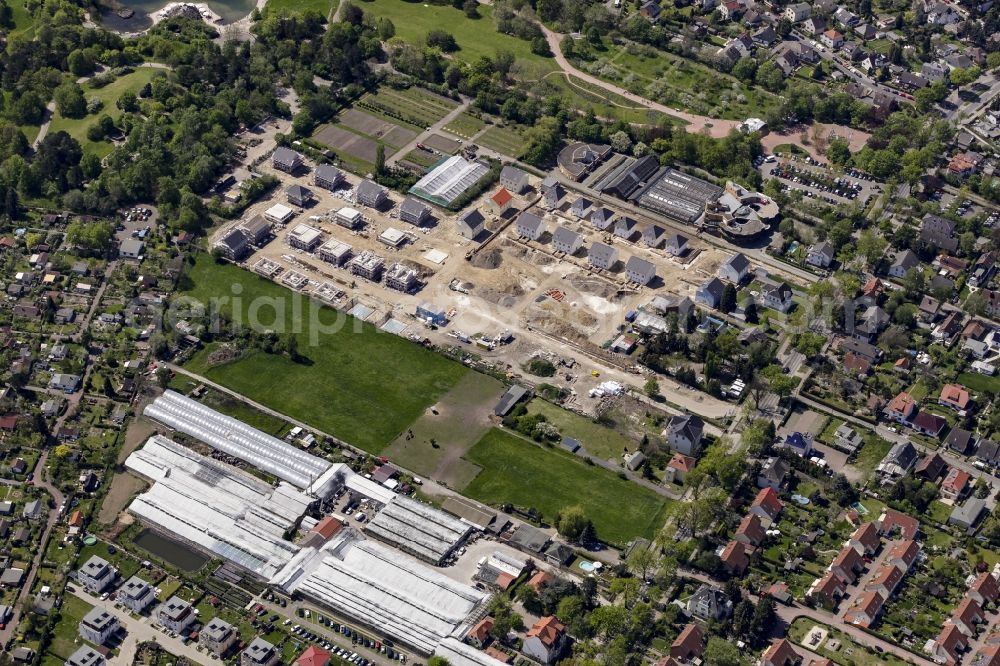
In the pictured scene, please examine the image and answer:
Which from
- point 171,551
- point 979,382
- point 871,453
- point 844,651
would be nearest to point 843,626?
point 844,651

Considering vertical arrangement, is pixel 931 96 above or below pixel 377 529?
above

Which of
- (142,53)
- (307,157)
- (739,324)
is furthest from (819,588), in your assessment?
(142,53)

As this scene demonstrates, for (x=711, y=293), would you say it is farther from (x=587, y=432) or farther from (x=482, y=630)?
(x=482, y=630)

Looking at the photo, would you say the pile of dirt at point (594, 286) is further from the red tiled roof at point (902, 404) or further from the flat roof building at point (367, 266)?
the red tiled roof at point (902, 404)

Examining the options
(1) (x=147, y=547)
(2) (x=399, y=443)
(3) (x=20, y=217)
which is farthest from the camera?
(3) (x=20, y=217)


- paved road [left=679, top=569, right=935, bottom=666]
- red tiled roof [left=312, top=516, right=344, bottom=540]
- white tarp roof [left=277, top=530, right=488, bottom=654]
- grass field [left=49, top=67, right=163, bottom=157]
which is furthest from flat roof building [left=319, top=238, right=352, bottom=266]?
paved road [left=679, top=569, right=935, bottom=666]

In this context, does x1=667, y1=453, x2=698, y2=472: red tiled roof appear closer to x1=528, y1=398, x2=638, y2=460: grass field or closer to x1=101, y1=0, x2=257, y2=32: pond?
x1=528, y1=398, x2=638, y2=460: grass field

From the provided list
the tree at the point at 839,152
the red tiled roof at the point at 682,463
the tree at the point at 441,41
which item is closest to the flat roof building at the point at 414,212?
the tree at the point at 441,41

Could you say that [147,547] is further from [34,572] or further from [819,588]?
[819,588]
